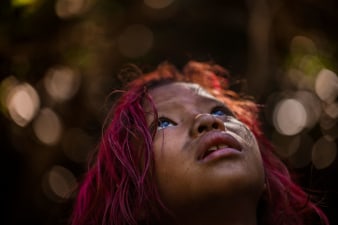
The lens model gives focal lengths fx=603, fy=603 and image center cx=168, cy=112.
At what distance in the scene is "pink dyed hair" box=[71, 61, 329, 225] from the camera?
75.1 inches

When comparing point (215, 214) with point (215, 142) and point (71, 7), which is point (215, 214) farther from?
point (71, 7)

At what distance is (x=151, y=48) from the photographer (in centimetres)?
334

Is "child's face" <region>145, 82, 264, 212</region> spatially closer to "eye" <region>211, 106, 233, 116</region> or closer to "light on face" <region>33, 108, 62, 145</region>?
"eye" <region>211, 106, 233, 116</region>

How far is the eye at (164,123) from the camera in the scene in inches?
76.6

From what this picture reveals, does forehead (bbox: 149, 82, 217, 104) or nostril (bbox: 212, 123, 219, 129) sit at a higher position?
forehead (bbox: 149, 82, 217, 104)

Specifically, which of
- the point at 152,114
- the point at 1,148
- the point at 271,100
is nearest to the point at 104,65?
the point at 1,148

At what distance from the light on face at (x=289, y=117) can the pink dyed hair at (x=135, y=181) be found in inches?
24.2

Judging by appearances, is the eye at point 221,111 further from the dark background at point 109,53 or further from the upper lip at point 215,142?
the dark background at point 109,53

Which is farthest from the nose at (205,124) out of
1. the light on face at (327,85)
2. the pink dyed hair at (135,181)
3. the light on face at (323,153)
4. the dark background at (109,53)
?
the light on face at (323,153)

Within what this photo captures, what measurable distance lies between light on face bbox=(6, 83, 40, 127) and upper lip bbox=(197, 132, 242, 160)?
3.59 feet

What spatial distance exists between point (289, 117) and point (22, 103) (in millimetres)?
1334

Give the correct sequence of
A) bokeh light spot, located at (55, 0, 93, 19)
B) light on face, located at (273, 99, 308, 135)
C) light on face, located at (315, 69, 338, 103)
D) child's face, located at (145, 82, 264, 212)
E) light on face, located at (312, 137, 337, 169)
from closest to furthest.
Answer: child's face, located at (145, 82, 264, 212) → bokeh light spot, located at (55, 0, 93, 19) → light on face, located at (315, 69, 338, 103) → light on face, located at (312, 137, 337, 169) → light on face, located at (273, 99, 308, 135)

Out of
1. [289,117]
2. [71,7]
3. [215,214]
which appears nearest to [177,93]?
[215,214]

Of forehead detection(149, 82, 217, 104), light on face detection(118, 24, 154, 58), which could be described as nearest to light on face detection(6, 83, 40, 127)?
light on face detection(118, 24, 154, 58)
